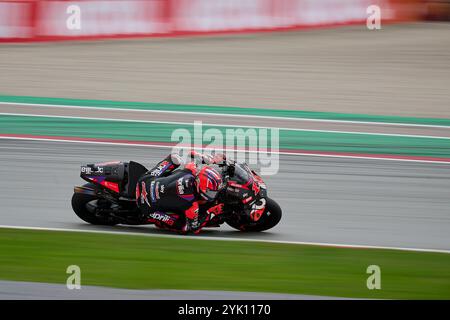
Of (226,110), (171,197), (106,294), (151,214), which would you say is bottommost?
(106,294)

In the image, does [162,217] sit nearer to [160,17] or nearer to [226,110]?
[226,110]

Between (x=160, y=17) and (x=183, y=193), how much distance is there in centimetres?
1179

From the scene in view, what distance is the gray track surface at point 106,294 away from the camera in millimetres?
7660

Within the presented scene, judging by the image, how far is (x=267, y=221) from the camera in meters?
9.82

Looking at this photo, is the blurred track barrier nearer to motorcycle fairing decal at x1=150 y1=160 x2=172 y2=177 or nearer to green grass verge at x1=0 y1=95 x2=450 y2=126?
green grass verge at x1=0 y1=95 x2=450 y2=126

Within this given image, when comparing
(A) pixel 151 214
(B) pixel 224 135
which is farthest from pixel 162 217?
(B) pixel 224 135

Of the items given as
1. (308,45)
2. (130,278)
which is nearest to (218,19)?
(308,45)

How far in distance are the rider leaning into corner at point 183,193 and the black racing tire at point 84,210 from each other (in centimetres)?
65

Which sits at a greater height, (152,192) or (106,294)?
(152,192)

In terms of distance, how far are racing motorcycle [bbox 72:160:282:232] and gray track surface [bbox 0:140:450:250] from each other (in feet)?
0.55

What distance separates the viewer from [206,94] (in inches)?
680

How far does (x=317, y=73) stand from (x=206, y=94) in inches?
120

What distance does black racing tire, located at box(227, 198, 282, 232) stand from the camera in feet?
31.9

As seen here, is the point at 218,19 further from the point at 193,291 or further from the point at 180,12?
the point at 193,291
